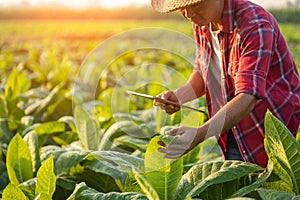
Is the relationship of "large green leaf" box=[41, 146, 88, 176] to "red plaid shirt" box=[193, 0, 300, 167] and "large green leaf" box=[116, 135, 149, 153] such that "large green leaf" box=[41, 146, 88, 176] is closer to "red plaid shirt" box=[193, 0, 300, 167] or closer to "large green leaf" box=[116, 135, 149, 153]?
"large green leaf" box=[116, 135, 149, 153]

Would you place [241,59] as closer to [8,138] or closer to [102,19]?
[8,138]

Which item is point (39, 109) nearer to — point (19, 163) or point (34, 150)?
point (34, 150)

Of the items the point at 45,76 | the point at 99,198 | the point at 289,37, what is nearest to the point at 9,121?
the point at 99,198

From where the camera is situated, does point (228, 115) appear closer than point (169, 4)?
Yes

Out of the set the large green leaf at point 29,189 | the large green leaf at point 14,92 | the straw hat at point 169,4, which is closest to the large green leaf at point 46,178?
the large green leaf at point 29,189

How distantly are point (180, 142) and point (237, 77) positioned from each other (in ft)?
1.56

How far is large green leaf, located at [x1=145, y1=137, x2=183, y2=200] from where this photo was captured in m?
2.25

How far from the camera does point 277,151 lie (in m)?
2.29

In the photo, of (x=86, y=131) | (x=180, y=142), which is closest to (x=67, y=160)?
(x=86, y=131)

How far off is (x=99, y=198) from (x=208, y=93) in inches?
44.3

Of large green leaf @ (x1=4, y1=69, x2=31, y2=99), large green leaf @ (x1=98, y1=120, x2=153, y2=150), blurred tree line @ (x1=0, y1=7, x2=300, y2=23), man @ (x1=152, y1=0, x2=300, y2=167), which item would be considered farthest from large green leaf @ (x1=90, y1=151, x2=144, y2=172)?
blurred tree line @ (x1=0, y1=7, x2=300, y2=23)

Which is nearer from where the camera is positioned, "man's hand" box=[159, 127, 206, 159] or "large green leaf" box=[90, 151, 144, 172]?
"man's hand" box=[159, 127, 206, 159]

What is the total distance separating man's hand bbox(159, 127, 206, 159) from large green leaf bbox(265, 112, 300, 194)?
0.92ft

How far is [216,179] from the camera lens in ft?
7.22
